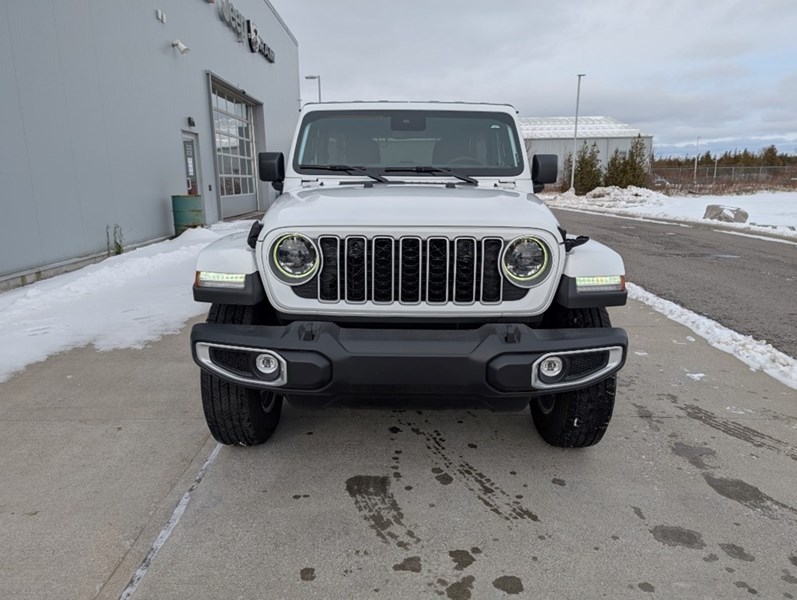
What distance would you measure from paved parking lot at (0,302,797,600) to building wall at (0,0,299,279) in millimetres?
4486

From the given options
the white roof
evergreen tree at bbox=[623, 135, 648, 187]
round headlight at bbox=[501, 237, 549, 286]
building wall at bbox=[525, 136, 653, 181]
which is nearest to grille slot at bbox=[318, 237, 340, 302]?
round headlight at bbox=[501, 237, 549, 286]

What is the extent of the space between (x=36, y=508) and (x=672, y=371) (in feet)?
14.1

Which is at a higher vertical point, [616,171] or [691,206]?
[616,171]

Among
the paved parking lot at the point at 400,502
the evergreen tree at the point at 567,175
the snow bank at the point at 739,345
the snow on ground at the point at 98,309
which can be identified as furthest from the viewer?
the evergreen tree at the point at 567,175

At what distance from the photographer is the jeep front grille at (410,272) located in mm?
2543

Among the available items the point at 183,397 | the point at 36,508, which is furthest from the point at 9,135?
the point at 36,508

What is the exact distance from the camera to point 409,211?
2609 mm

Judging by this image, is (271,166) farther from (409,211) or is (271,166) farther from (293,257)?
(409,211)

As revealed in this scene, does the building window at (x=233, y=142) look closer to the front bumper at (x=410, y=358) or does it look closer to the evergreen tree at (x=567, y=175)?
the front bumper at (x=410, y=358)

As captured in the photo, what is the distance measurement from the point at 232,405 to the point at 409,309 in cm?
107

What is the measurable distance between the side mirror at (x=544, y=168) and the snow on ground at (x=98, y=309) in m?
3.69

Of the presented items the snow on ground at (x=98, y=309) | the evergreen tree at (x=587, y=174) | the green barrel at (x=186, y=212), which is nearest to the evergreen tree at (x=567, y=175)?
the evergreen tree at (x=587, y=174)

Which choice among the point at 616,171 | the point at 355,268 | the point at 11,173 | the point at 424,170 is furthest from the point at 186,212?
the point at 616,171

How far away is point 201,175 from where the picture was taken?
13.7m
